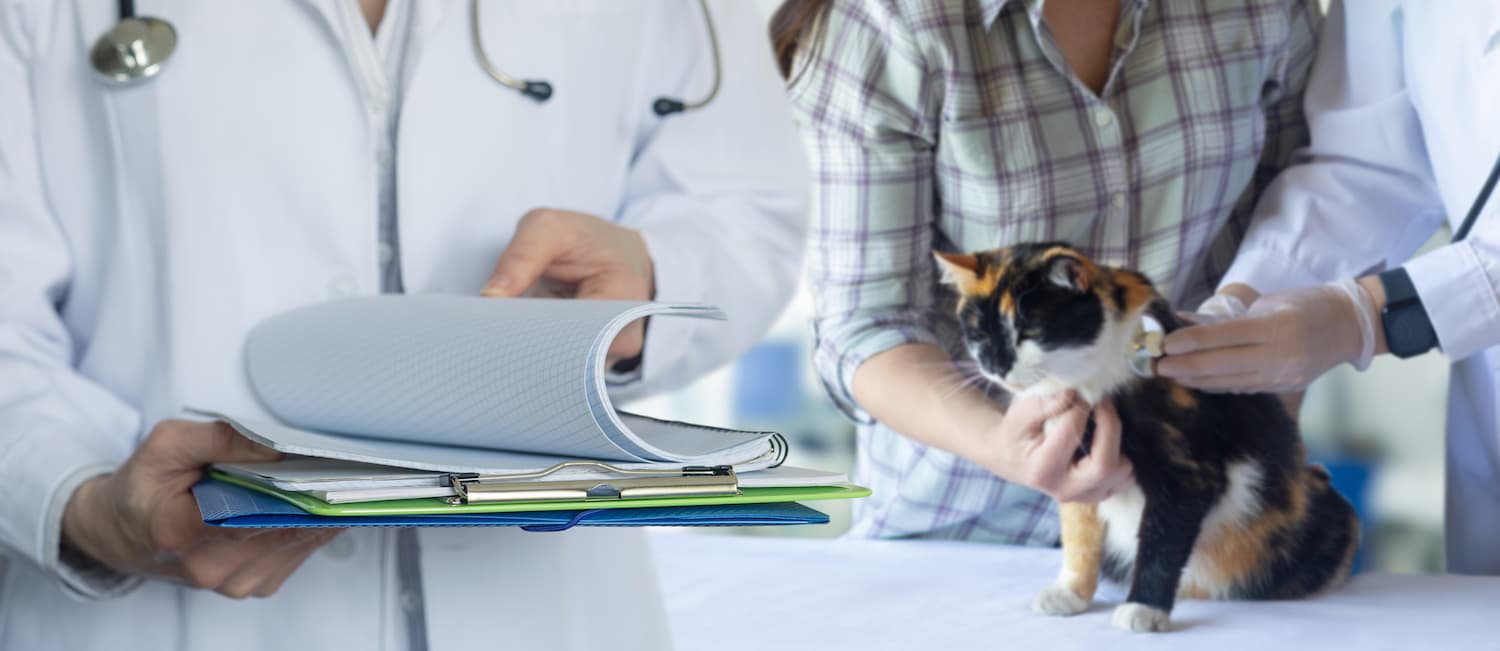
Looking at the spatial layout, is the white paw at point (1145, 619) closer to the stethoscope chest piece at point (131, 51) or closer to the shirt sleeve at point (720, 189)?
the shirt sleeve at point (720, 189)

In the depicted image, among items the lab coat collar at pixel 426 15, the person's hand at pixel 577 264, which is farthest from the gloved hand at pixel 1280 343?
the lab coat collar at pixel 426 15

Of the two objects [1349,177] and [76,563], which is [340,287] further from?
[1349,177]

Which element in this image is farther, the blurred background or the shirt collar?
the blurred background

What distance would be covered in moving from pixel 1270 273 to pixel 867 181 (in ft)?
1.05

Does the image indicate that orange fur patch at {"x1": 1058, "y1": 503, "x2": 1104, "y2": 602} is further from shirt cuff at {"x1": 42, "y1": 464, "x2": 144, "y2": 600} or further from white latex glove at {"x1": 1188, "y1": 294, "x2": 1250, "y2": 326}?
shirt cuff at {"x1": 42, "y1": 464, "x2": 144, "y2": 600}

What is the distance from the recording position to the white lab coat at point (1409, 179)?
2.65 ft

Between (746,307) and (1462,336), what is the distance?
49 centimetres

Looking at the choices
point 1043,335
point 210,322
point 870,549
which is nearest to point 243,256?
point 210,322

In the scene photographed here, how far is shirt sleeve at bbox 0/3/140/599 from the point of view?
60 centimetres

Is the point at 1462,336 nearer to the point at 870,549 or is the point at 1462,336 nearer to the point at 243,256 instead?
the point at 870,549

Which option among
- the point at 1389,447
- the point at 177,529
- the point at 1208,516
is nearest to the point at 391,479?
the point at 177,529

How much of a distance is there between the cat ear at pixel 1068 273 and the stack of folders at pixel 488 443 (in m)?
0.35

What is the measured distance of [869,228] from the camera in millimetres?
999

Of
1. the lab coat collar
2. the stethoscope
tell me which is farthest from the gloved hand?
the stethoscope
